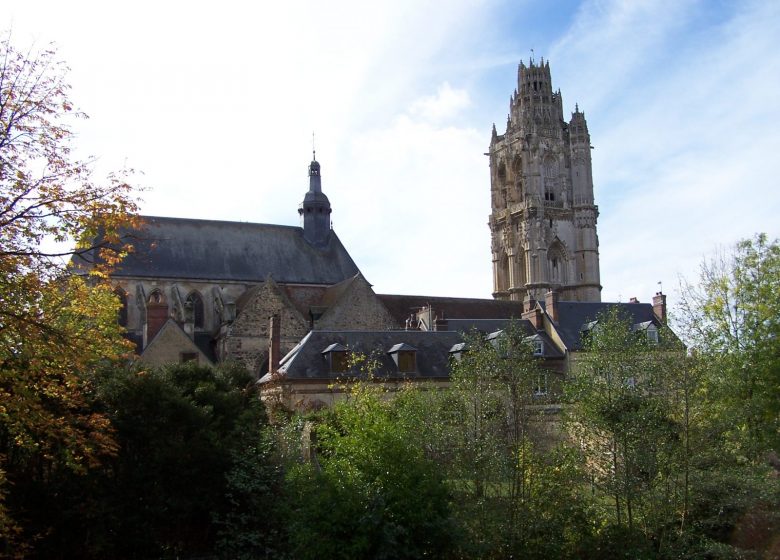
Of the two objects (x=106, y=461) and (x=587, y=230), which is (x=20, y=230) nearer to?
(x=106, y=461)

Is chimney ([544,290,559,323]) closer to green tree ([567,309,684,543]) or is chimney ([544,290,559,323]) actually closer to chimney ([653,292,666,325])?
chimney ([653,292,666,325])

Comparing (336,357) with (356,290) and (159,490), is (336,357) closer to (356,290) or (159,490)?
(356,290)

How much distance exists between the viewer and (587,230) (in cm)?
6309

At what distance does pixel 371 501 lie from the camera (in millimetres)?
12828

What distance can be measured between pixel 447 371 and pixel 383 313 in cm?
821

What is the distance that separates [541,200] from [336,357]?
3993 centimetres

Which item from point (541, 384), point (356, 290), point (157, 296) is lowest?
point (541, 384)

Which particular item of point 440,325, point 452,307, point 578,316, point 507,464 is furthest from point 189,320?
point 507,464

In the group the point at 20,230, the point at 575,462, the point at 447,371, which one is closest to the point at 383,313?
the point at 447,371

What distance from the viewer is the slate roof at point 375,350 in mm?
25812

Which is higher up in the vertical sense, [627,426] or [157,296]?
[157,296]

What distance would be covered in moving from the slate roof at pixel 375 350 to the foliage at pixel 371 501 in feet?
36.4

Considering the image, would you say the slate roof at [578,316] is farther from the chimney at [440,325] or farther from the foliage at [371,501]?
the foliage at [371,501]

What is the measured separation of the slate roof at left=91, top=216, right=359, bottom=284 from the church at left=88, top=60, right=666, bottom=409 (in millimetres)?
64
